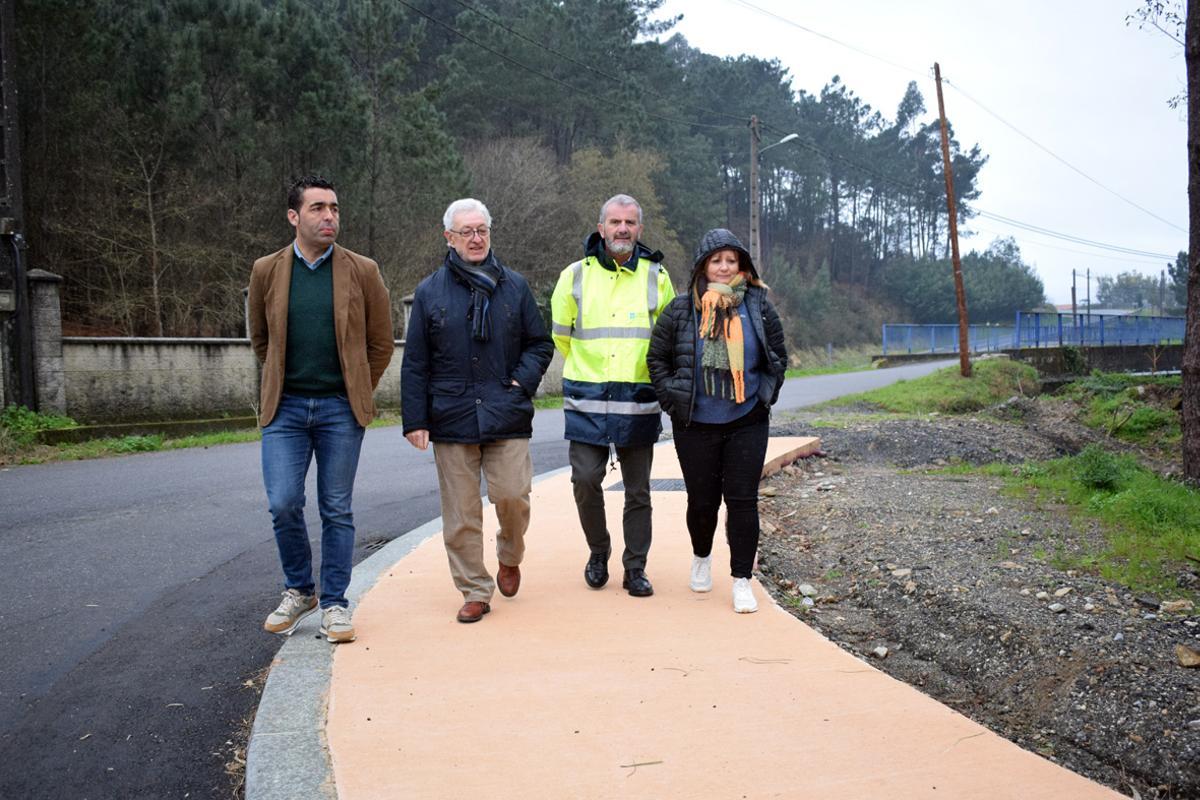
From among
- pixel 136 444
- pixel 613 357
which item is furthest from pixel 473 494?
pixel 136 444

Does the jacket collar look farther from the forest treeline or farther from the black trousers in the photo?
the forest treeline

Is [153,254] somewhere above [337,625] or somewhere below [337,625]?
above

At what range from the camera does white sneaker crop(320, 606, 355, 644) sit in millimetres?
4371

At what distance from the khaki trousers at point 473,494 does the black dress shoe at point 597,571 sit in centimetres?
65

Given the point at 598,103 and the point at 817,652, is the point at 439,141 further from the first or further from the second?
the point at 817,652

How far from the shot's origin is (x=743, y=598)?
4.79 m

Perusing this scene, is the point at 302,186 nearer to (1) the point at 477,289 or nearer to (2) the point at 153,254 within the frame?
(1) the point at 477,289

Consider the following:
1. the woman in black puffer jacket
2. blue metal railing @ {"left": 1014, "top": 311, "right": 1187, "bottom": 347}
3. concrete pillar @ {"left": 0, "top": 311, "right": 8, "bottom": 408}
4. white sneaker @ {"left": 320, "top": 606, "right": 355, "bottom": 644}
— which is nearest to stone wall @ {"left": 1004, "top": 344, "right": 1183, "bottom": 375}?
blue metal railing @ {"left": 1014, "top": 311, "right": 1187, "bottom": 347}

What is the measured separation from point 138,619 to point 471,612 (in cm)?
180

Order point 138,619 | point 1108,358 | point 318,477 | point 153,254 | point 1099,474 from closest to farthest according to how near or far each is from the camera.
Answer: point 318,477, point 138,619, point 1099,474, point 153,254, point 1108,358

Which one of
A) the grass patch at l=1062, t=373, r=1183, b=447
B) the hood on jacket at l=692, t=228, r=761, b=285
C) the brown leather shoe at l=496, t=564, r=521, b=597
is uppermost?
the hood on jacket at l=692, t=228, r=761, b=285

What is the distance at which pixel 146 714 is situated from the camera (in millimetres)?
3801

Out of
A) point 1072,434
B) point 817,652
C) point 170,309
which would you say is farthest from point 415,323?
point 170,309

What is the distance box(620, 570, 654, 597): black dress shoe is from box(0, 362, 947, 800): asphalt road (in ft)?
5.73
